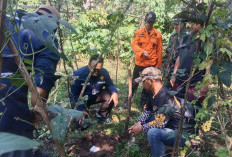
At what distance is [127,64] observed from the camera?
7.46 meters

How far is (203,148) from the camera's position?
3004 mm

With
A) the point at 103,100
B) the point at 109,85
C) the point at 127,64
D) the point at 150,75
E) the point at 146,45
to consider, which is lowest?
the point at 127,64

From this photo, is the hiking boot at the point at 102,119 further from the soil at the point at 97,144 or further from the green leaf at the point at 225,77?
the green leaf at the point at 225,77

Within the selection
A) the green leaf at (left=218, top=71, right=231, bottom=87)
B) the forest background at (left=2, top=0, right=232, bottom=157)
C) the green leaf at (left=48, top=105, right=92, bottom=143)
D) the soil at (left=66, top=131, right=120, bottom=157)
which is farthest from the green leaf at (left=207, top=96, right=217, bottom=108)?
the soil at (left=66, top=131, right=120, bottom=157)

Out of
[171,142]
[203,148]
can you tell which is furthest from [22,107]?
[203,148]

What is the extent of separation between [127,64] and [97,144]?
467 cm

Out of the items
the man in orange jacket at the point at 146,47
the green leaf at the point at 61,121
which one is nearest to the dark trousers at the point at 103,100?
the man in orange jacket at the point at 146,47

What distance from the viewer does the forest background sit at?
1231 millimetres

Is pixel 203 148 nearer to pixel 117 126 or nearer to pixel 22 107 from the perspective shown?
pixel 117 126

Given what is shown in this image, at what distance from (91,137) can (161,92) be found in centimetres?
133

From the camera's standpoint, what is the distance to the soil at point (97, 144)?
2809 millimetres

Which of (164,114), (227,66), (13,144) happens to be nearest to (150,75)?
(164,114)

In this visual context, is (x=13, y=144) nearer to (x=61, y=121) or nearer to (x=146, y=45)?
(x=61, y=121)

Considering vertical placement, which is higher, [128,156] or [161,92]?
[161,92]
